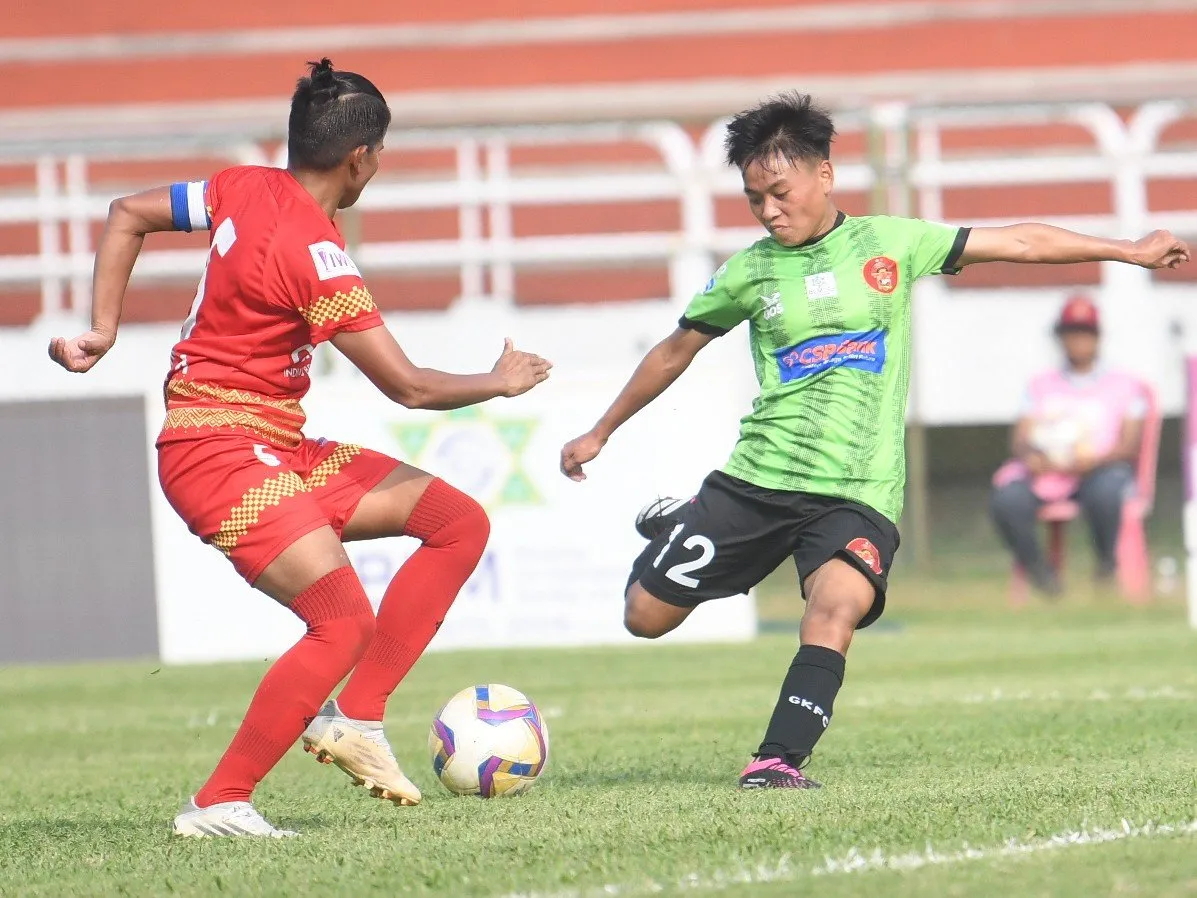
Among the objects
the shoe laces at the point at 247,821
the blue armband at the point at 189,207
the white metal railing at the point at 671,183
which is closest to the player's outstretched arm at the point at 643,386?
the blue armband at the point at 189,207

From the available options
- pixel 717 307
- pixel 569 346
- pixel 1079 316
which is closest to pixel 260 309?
pixel 717 307

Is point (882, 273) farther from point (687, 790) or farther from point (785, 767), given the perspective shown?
point (687, 790)

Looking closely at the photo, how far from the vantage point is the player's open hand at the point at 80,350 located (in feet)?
16.9

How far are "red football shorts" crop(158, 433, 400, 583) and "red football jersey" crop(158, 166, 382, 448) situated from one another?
50 millimetres

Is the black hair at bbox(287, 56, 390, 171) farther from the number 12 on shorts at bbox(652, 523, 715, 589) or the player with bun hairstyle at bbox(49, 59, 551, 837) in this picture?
the number 12 on shorts at bbox(652, 523, 715, 589)

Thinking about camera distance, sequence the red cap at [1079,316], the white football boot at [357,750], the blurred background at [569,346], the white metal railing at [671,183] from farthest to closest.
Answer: the white metal railing at [671,183]
the red cap at [1079,316]
the blurred background at [569,346]
the white football boot at [357,750]

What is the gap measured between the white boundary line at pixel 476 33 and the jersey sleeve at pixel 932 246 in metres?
17.6

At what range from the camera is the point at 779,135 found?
5.74m

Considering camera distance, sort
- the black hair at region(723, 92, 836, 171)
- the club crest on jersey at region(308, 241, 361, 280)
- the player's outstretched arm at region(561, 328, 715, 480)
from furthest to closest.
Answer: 1. the player's outstretched arm at region(561, 328, 715, 480)
2. the black hair at region(723, 92, 836, 171)
3. the club crest on jersey at region(308, 241, 361, 280)

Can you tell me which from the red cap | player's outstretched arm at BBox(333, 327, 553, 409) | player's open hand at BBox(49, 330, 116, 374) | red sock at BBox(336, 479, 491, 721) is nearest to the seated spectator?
the red cap

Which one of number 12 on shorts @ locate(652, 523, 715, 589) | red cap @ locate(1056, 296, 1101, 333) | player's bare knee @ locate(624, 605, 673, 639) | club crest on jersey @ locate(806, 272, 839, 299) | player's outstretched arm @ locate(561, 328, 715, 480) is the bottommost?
player's bare knee @ locate(624, 605, 673, 639)

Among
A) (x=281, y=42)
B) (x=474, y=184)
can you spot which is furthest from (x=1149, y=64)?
(x=474, y=184)

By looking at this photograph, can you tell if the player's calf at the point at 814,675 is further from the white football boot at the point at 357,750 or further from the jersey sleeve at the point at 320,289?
the jersey sleeve at the point at 320,289

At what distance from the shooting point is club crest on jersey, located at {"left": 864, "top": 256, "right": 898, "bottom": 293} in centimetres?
579
